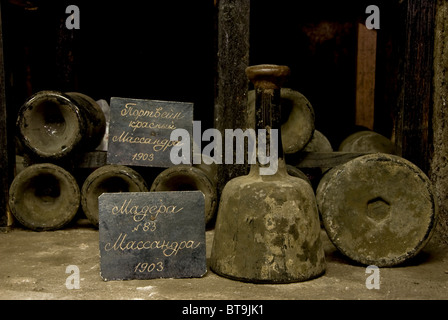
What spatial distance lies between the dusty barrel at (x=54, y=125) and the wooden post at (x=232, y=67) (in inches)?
41.3

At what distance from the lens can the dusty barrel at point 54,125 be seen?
351 centimetres

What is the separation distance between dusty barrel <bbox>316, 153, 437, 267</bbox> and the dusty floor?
10 cm

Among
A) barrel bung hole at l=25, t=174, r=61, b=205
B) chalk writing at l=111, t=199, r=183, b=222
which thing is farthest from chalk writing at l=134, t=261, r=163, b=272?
barrel bung hole at l=25, t=174, r=61, b=205

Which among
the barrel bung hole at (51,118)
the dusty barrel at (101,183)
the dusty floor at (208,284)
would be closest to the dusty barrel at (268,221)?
the dusty floor at (208,284)

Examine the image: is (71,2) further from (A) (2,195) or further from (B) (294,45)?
(B) (294,45)

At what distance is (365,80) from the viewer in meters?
5.53

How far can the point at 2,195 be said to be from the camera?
355 centimetres

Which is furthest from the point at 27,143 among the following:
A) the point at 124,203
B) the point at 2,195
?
the point at 124,203

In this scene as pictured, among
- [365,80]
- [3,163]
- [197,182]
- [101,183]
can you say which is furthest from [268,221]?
[365,80]

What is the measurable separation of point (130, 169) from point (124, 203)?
125cm

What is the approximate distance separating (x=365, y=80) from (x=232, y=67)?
283 centimetres

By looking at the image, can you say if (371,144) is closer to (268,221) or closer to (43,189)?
(268,221)

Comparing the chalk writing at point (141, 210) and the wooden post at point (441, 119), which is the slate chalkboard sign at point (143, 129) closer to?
the chalk writing at point (141, 210)

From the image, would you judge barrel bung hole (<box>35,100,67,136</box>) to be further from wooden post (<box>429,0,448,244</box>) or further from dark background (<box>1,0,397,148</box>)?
wooden post (<box>429,0,448,244</box>)
